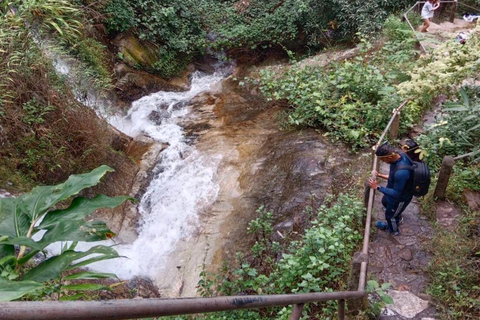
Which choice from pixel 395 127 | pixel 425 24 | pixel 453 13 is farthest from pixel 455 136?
pixel 453 13

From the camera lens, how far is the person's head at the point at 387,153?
410 centimetres

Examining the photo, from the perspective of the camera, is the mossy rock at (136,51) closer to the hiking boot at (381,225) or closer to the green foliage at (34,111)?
the green foliage at (34,111)

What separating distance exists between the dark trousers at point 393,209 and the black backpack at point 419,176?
0.26 metres

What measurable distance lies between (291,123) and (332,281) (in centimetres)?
433

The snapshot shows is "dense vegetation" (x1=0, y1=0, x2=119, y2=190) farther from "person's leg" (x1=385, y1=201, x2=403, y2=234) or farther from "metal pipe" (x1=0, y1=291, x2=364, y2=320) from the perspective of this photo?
"metal pipe" (x1=0, y1=291, x2=364, y2=320)

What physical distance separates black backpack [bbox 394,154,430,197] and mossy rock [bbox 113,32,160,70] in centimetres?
877

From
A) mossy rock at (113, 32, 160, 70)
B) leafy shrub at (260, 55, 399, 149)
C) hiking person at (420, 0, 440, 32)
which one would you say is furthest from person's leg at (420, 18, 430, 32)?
mossy rock at (113, 32, 160, 70)

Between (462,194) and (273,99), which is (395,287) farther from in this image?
(273,99)

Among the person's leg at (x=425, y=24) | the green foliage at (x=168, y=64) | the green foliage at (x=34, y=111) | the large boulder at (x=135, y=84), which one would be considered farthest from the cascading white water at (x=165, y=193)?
the person's leg at (x=425, y=24)

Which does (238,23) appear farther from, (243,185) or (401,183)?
(401,183)

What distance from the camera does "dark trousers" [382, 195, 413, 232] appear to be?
14.5ft

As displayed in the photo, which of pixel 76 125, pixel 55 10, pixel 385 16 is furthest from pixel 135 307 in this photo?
pixel 385 16

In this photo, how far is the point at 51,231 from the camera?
5.63 feet

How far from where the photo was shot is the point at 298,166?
6656mm
